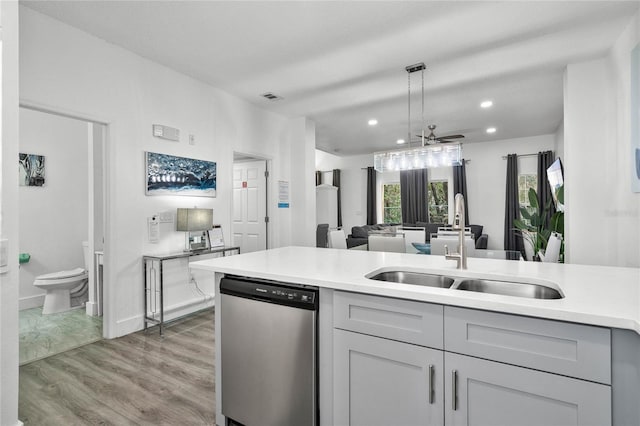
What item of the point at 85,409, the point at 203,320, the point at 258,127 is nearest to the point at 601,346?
the point at 85,409

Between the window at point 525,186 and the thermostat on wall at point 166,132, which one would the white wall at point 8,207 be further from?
the window at point 525,186

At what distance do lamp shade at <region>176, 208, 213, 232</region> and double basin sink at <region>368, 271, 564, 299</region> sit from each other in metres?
2.48

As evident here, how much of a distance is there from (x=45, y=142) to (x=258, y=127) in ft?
8.76

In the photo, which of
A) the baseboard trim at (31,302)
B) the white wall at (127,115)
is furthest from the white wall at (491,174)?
the baseboard trim at (31,302)

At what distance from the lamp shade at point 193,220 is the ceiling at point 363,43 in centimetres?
159

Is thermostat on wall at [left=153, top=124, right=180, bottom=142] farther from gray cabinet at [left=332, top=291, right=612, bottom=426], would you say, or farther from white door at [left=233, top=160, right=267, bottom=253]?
gray cabinet at [left=332, top=291, right=612, bottom=426]

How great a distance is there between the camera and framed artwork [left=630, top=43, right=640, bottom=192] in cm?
265

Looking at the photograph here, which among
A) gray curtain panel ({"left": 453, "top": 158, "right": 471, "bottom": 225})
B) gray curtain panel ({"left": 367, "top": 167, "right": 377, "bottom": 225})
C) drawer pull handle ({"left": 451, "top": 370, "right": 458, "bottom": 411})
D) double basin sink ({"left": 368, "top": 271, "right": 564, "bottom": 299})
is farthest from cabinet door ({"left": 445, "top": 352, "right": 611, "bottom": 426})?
gray curtain panel ({"left": 367, "top": 167, "right": 377, "bottom": 225})

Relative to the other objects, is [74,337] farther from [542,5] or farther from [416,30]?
[542,5]

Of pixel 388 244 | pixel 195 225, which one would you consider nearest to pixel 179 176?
pixel 195 225

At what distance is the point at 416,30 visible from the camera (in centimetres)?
288

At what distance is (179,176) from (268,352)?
2690 millimetres

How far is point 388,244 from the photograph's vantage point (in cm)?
400

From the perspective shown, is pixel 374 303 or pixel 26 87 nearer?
pixel 374 303
